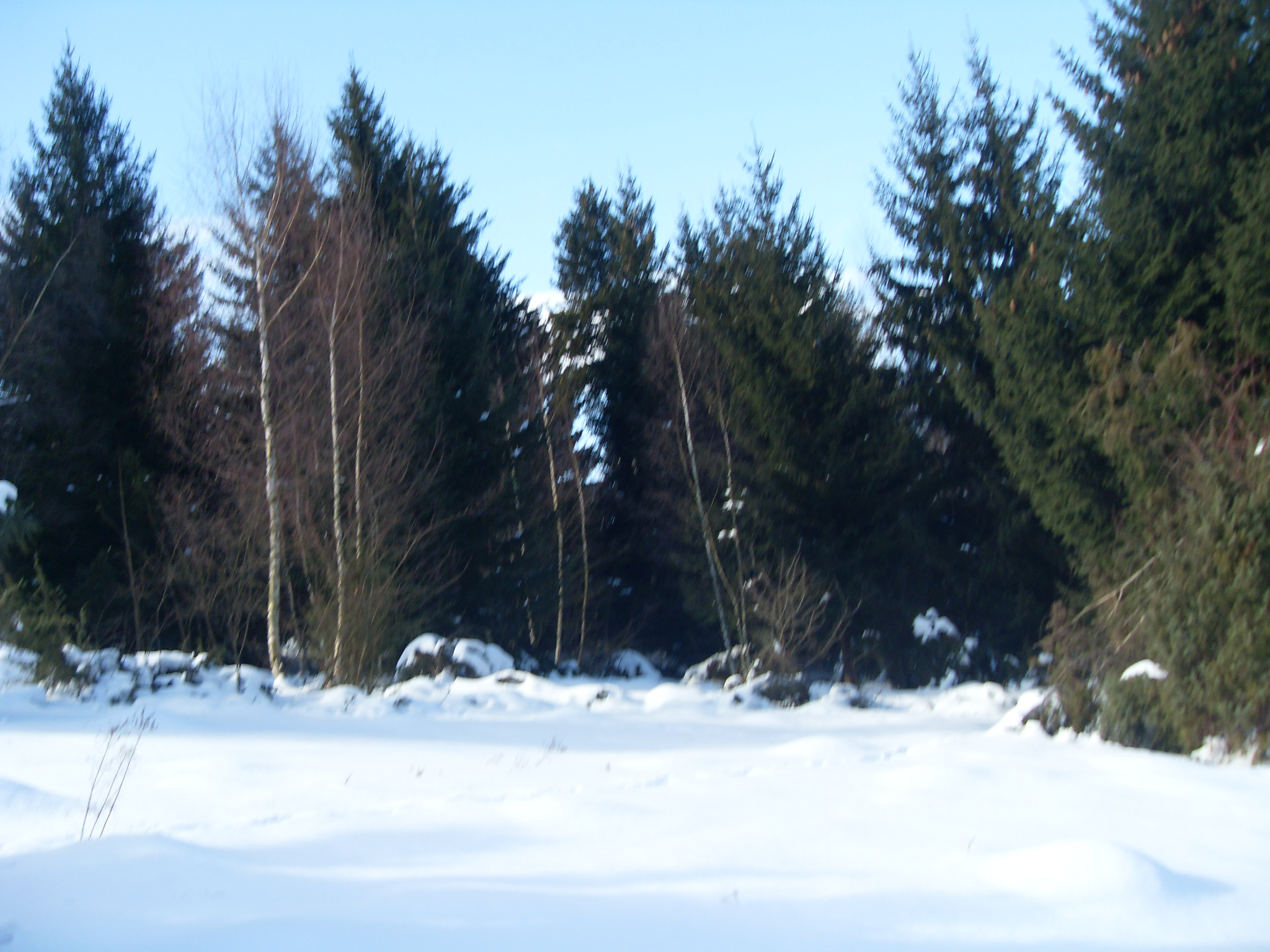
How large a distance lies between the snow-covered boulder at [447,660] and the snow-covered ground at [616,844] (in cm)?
478

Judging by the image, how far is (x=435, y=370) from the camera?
1659 centimetres

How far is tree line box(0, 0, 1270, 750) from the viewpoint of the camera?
1142 centimetres

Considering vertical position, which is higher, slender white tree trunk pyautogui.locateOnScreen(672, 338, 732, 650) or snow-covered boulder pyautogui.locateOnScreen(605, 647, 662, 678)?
slender white tree trunk pyautogui.locateOnScreen(672, 338, 732, 650)

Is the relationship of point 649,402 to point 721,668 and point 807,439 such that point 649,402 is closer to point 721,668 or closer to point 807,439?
point 807,439

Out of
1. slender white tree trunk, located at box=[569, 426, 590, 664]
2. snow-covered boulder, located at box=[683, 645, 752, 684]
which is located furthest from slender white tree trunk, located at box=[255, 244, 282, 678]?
slender white tree trunk, located at box=[569, 426, 590, 664]

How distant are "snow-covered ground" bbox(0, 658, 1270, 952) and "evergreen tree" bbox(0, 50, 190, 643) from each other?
33.9 ft

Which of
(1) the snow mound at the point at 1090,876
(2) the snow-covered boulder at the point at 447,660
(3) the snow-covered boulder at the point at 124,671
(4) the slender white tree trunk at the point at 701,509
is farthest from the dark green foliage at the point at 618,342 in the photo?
(1) the snow mound at the point at 1090,876

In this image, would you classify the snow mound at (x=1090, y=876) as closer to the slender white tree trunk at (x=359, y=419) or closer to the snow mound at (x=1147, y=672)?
the snow mound at (x=1147, y=672)

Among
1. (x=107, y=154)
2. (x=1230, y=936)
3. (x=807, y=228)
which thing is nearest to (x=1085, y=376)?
(x=807, y=228)

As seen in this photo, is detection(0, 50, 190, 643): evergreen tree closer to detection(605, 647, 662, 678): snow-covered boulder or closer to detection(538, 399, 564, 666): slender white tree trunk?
detection(538, 399, 564, 666): slender white tree trunk

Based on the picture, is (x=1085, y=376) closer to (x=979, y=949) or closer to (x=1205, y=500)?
(x=1205, y=500)

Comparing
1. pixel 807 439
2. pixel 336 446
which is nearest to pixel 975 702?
pixel 807 439

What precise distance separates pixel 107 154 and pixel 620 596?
15.4 meters

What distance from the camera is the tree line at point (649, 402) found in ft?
37.5
